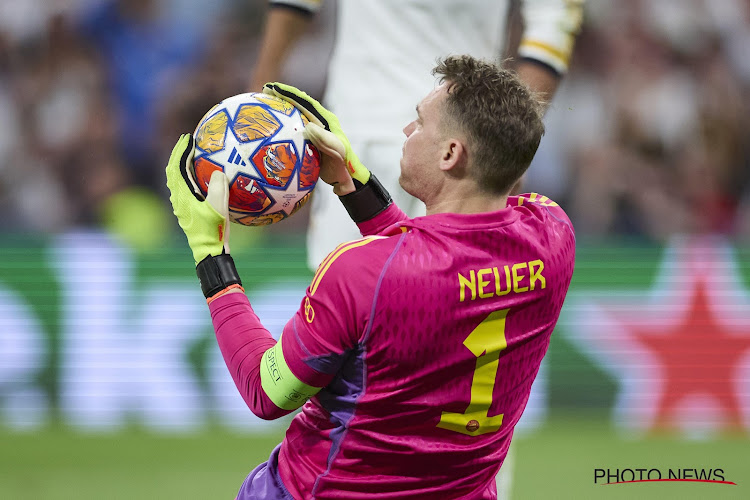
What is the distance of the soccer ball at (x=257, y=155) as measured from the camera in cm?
257

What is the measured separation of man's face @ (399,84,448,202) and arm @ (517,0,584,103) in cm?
126

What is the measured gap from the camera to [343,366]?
2.26 metres

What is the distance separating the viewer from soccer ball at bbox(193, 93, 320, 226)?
2570mm

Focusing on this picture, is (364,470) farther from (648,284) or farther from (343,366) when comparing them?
(648,284)

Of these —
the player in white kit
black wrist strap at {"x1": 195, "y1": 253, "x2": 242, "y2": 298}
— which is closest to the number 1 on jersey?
black wrist strap at {"x1": 195, "y1": 253, "x2": 242, "y2": 298}

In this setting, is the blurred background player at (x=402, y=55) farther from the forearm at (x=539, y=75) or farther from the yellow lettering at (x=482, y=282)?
the yellow lettering at (x=482, y=282)

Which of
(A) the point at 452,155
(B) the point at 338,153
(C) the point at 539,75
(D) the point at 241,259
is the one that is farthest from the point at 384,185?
(D) the point at 241,259

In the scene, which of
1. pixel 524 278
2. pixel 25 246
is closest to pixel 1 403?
pixel 25 246

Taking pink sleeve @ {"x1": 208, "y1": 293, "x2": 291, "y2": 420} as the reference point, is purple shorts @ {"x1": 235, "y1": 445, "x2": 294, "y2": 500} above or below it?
below

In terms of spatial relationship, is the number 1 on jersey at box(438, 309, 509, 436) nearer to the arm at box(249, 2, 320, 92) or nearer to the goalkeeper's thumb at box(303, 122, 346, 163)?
the goalkeeper's thumb at box(303, 122, 346, 163)

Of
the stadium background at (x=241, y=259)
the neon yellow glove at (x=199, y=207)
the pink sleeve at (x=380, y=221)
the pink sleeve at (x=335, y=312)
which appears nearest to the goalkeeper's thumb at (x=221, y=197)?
the neon yellow glove at (x=199, y=207)

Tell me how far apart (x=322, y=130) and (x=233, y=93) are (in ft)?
16.5

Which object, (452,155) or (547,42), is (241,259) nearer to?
(547,42)

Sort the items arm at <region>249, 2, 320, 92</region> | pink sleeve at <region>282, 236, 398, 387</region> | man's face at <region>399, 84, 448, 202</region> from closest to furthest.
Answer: pink sleeve at <region>282, 236, 398, 387</region> < man's face at <region>399, 84, 448, 202</region> < arm at <region>249, 2, 320, 92</region>
